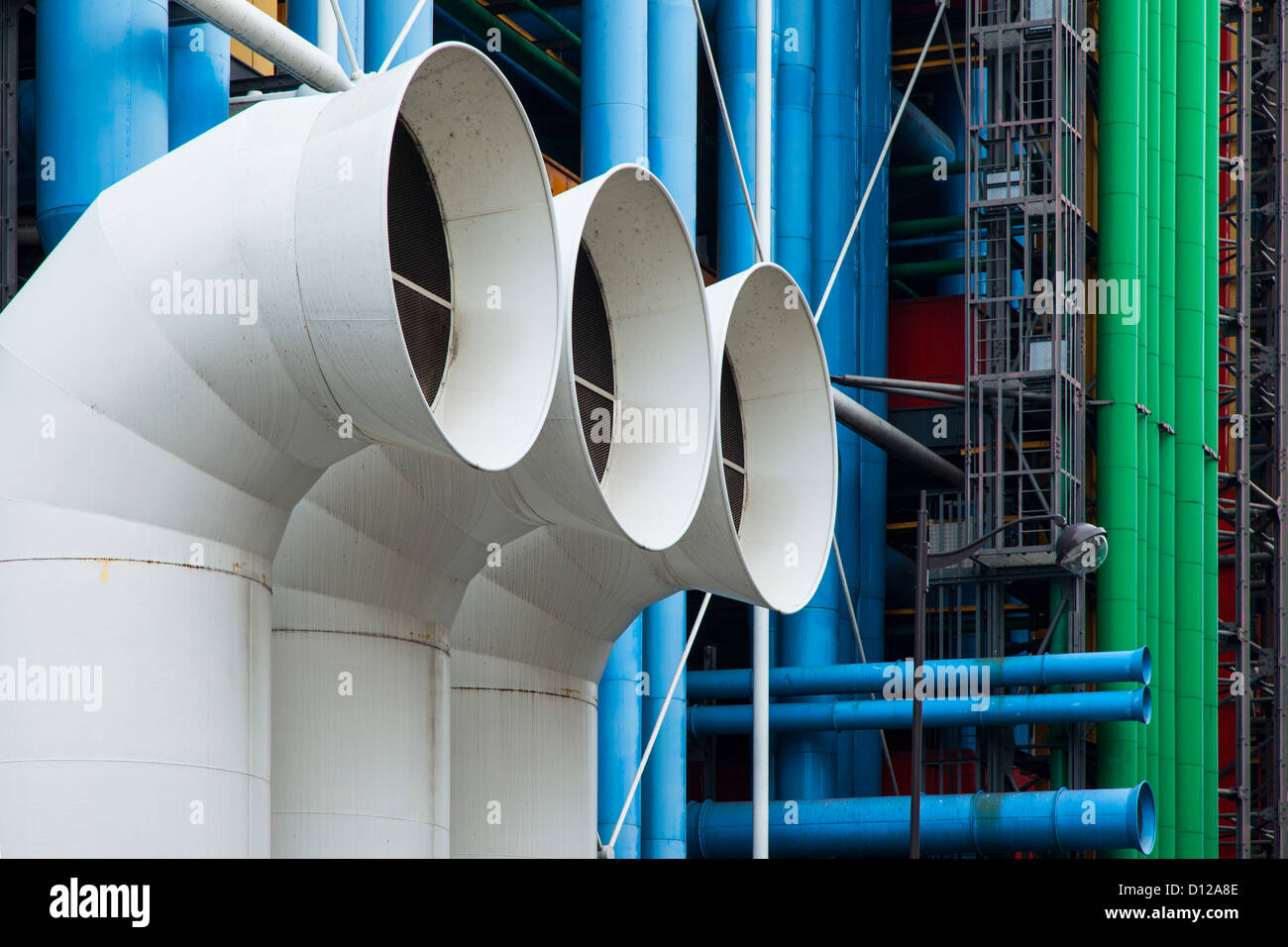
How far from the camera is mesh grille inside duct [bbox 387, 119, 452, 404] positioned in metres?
13.9

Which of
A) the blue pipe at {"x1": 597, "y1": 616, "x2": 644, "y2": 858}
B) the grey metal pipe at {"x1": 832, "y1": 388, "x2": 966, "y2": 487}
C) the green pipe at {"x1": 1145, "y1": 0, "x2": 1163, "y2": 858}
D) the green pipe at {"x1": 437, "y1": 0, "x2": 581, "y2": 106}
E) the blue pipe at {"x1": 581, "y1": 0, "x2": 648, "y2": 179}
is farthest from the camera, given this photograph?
the green pipe at {"x1": 1145, "y1": 0, "x2": 1163, "y2": 858}

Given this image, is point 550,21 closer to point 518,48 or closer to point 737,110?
point 518,48

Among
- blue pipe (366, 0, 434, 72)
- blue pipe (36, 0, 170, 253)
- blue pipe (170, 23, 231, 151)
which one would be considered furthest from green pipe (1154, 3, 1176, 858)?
blue pipe (36, 0, 170, 253)

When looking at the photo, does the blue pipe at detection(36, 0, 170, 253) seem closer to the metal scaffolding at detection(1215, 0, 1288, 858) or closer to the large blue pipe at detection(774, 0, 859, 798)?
the large blue pipe at detection(774, 0, 859, 798)

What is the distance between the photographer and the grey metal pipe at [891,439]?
32.2 m

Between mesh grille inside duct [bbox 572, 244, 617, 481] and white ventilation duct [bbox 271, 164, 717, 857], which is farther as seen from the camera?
mesh grille inside duct [bbox 572, 244, 617, 481]

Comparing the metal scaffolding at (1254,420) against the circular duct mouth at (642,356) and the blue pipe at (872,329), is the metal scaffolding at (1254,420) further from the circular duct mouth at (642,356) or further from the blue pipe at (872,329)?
the circular duct mouth at (642,356)

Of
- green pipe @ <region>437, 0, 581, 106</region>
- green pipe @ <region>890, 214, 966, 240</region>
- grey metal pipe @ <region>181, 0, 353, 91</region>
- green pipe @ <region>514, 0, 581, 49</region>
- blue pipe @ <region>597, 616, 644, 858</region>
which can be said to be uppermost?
green pipe @ <region>514, 0, 581, 49</region>

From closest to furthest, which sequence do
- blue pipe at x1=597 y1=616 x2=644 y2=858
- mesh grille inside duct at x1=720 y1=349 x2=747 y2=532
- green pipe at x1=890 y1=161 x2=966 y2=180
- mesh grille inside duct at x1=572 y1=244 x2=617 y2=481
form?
mesh grille inside duct at x1=572 y1=244 x2=617 y2=481, mesh grille inside duct at x1=720 y1=349 x2=747 y2=532, blue pipe at x1=597 y1=616 x2=644 y2=858, green pipe at x1=890 y1=161 x2=966 y2=180

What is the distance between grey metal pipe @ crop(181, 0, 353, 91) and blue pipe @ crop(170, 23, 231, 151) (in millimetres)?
379

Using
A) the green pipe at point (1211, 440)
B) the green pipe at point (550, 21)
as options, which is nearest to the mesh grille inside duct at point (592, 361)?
the green pipe at point (550, 21)

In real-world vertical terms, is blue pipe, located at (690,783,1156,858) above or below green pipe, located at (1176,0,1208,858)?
below

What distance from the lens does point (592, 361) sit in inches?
648

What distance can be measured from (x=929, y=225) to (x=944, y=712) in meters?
11.3
